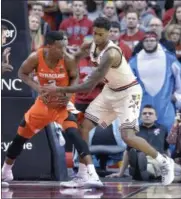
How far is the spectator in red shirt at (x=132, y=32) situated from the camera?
50.8ft

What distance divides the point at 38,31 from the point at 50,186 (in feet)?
13.5

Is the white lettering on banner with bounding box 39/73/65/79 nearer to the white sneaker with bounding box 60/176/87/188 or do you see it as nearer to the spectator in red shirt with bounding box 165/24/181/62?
the white sneaker with bounding box 60/176/87/188

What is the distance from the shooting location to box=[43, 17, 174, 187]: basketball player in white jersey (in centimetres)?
1145

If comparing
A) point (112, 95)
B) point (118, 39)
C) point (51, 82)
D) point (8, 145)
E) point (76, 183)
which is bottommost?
point (76, 183)

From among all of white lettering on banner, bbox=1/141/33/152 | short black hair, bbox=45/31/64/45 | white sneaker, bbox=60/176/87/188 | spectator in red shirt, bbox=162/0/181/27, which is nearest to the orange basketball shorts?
white sneaker, bbox=60/176/87/188

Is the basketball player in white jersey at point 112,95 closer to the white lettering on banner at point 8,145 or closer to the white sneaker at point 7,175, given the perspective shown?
the white sneaker at point 7,175

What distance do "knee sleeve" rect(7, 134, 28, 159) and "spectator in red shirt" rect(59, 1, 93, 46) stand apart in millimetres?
4135

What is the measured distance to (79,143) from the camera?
1165cm

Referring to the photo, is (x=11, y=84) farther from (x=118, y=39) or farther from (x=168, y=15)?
(x=168, y=15)

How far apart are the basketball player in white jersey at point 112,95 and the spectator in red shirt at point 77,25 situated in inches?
157

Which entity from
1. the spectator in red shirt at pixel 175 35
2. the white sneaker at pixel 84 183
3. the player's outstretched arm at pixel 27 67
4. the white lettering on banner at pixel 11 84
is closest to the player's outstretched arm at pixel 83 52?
the player's outstretched arm at pixel 27 67

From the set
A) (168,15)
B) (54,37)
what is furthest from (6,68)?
(168,15)

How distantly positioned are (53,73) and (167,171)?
1.79m

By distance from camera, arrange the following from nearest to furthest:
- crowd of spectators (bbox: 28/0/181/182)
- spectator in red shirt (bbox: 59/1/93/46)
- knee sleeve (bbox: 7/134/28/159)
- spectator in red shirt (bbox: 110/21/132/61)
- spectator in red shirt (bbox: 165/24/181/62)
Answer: knee sleeve (bbox: 7/134/28/159) → crowd of spectators (bbox: 28/0/181/182) → spectator in red shirt (bbox: 110/21/132/61) → spectator in red shirt (bbox: 165/24/181/62) → spectator in red shirt (bbox: 59/1/93/46)
